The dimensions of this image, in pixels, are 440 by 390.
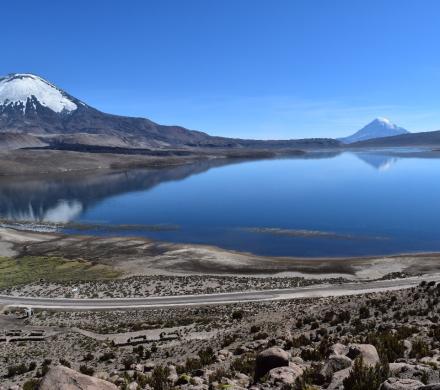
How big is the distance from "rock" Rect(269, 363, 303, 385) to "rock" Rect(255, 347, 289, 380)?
1.43 feet

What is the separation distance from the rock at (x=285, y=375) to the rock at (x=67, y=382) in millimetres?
4953

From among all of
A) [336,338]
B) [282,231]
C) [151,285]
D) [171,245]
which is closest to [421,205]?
[282,231]

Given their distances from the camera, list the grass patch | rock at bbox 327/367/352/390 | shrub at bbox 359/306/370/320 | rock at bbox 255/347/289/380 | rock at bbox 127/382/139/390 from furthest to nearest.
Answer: the grass patch → shrub at bbox 359/306/370/320 → rock at bbox 127/382/139/390 → rock at bbox 255/347/289/380 → rock at bbox 327/367/352/390

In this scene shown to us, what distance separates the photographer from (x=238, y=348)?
869 inches

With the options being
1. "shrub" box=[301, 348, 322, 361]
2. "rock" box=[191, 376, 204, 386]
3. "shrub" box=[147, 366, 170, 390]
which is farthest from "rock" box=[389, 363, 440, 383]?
"shrub" box=[147, 366, 170, 390]

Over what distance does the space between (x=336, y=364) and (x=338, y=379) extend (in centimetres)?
97

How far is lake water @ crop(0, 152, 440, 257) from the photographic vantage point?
244 ft

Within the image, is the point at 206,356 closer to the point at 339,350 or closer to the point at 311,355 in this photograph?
the point at 311,355

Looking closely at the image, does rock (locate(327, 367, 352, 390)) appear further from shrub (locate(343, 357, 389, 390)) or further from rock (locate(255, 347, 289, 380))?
rock (locate(255, 347, 289, 380))

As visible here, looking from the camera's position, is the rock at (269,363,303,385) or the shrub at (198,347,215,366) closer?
the rock at (269,363,303,385)

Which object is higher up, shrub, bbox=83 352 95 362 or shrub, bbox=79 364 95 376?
shrub, bbox=79 364 95 376

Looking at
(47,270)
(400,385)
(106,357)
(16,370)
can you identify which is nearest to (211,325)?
(106,357)

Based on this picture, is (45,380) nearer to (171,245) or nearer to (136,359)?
(136,359)

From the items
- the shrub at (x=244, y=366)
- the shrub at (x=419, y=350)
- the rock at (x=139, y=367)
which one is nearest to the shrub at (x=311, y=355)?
the shrub at (x=244, y=366)
